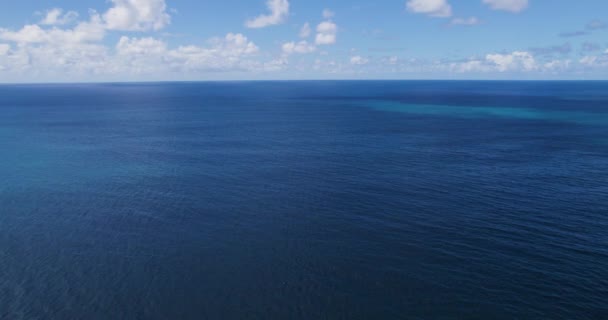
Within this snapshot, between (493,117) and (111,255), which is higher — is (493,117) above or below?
above

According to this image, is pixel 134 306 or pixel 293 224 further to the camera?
pixel 293 224

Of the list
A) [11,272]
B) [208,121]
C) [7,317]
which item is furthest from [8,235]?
[208,121]

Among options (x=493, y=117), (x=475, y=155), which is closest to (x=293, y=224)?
(x=475, y=155)

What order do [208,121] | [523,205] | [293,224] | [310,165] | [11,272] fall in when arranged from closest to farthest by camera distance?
[11,272] < [293,224] < [523,205] < [310,165] < [208,121]

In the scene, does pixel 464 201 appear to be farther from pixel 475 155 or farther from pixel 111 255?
pixel 111 255

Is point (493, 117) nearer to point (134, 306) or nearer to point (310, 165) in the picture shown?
point (310, 165)

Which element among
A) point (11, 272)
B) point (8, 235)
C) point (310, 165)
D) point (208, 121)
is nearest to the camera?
point (11, 272)
